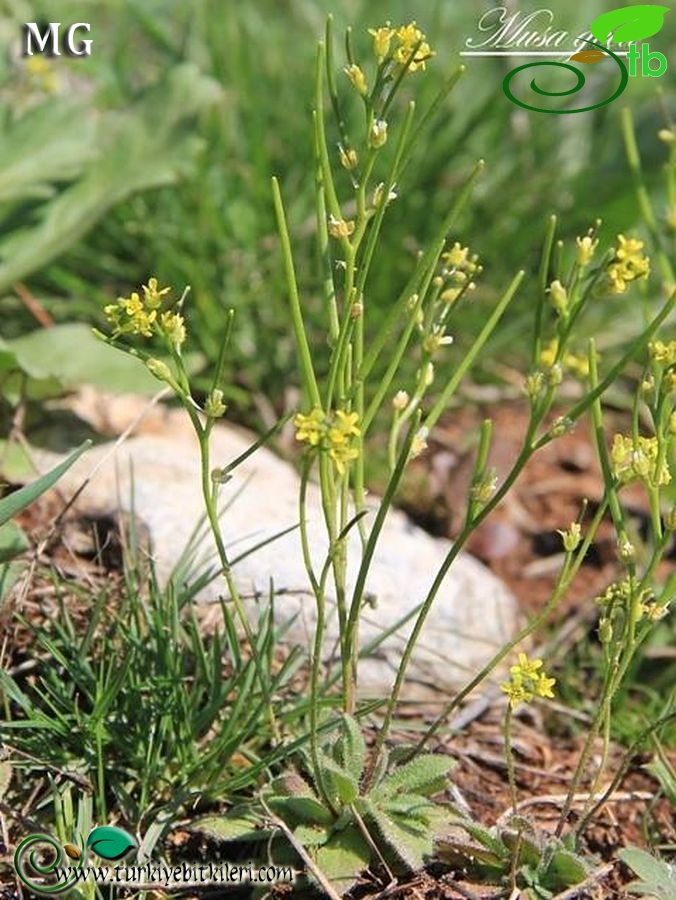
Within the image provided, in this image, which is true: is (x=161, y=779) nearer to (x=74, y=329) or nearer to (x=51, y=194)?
(x=74, y=329)

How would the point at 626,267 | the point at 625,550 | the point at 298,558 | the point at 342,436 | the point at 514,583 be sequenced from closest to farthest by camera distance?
the point at 342,436 < the point at 626,267 < the point at 625,550 < the point at 298,558 < the point at 514,583

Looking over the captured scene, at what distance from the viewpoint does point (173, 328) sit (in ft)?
5.40

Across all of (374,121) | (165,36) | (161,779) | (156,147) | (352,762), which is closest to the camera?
(374,121)

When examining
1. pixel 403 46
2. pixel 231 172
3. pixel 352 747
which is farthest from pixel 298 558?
pixel 231 172

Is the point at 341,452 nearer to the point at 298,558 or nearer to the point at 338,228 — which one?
the point at 338,228

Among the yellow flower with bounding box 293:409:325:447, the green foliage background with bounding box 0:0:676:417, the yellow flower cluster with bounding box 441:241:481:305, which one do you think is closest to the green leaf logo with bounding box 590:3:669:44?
the green foliage background with bounding box 0:0:676:417

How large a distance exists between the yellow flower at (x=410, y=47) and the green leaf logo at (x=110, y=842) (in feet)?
3.50

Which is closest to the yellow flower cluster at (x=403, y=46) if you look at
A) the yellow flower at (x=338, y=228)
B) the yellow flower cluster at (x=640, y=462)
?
the yellow flower at (x=338, y=228)

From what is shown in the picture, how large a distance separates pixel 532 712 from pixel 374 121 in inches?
47.2

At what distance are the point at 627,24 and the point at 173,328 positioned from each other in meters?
2.12

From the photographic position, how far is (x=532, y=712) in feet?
8.00

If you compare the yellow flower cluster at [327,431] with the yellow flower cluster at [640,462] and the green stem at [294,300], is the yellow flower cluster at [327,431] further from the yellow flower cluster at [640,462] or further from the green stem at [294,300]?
the yellow flower cluster at [640,462]

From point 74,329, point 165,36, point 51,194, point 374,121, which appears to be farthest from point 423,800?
point 165,36

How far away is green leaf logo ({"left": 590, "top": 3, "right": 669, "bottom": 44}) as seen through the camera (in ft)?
10.7
